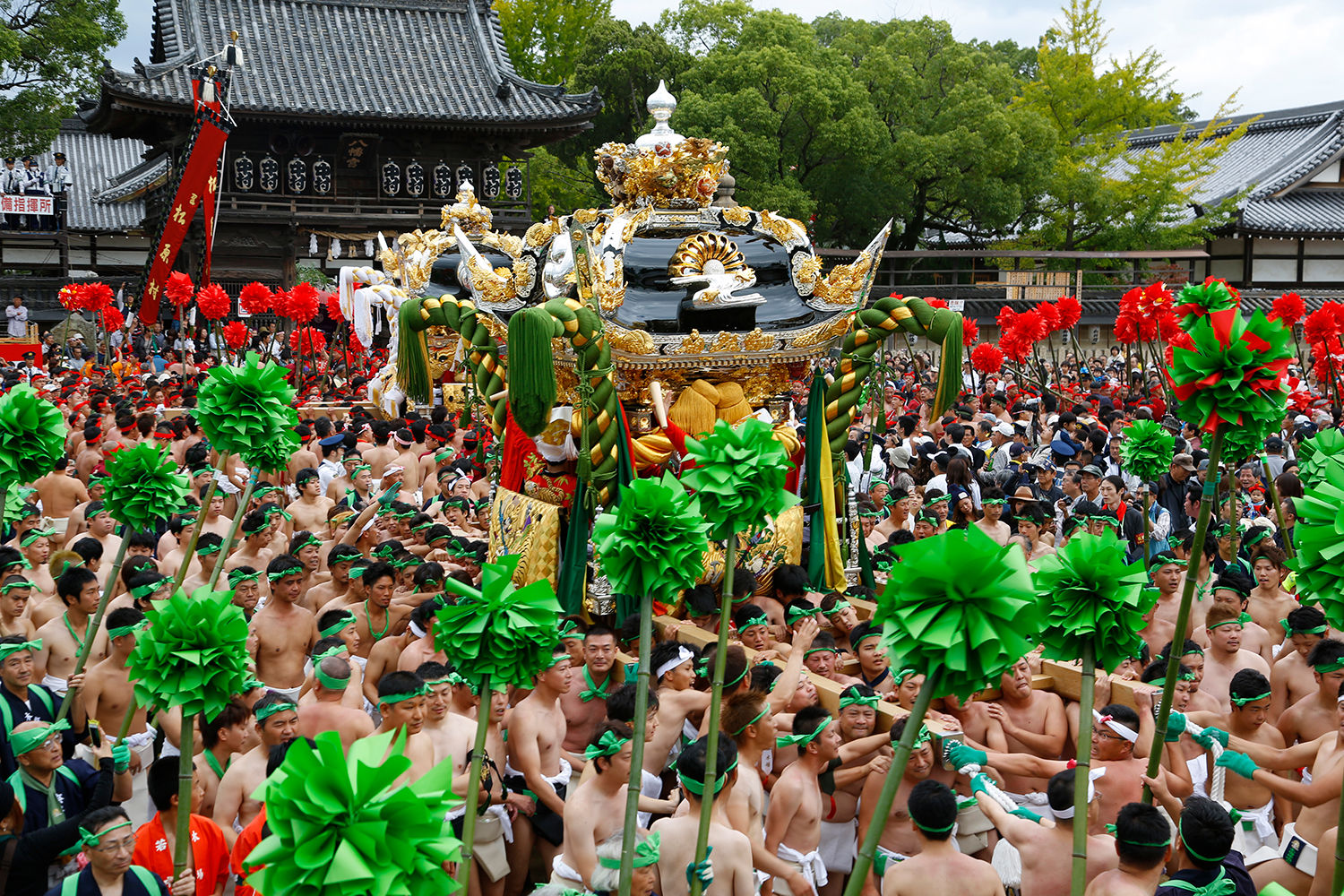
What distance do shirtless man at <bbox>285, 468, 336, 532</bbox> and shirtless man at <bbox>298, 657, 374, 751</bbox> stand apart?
401 centimetres

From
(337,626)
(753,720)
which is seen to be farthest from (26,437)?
(753,720)

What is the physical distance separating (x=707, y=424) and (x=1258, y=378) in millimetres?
3881

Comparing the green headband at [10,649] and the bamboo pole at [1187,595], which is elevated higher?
the bamboo pole at [1187,595]

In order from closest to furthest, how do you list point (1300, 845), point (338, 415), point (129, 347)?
point (1300, 845) → point (338, 415) → point (129, 347)

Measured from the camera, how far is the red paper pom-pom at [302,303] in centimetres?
1584

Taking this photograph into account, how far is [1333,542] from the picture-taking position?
3027 millimetres

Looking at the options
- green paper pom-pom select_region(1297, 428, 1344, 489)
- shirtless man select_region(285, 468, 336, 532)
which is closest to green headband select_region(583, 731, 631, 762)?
green paper pom-pom select_region(1297, 428, 1344, 489)

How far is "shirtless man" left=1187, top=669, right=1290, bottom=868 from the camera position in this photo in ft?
16.5

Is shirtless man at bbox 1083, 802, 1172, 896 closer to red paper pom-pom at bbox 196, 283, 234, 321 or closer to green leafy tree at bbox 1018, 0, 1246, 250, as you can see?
red paper pom-pom at bbox 196, 283, 234, 321

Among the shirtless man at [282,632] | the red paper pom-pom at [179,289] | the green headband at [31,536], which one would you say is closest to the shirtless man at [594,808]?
the shirtless man at [282,632]

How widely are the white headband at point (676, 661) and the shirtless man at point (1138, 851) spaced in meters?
2.15

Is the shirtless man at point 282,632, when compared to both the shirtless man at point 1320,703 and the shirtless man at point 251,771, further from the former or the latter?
the shirtless man at point 1320,703

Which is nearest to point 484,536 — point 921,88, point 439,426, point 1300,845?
point 439,426

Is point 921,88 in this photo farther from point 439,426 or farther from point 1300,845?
point 1300,845
